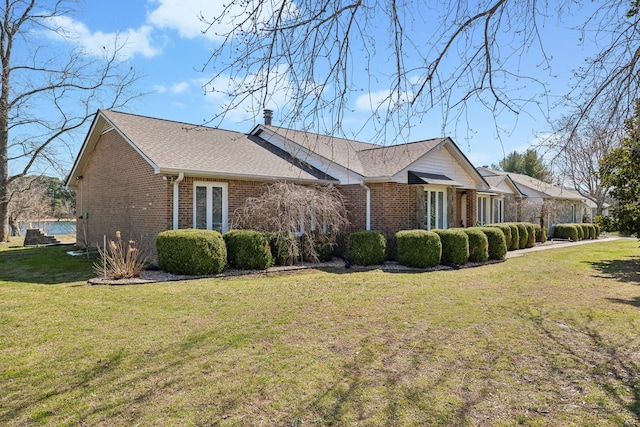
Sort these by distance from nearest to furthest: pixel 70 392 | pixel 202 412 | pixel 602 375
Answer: pixel 202 412 → pixel 70 392 → pixel 602 375

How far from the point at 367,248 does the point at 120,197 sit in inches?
368

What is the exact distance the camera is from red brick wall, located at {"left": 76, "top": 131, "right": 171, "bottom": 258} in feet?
42.0

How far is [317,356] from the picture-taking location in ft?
16.8

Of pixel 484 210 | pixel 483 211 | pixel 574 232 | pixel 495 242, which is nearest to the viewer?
pixel 495 242

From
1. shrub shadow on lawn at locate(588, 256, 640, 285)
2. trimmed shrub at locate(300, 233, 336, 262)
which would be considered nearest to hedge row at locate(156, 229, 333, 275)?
trimmed shrub at locate(300, 233, 336, 262)

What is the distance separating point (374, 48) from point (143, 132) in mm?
12200

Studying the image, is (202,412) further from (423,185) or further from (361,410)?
(423,185)

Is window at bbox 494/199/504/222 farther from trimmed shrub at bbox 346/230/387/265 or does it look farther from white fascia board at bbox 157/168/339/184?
trimmed shrub at bbox 346/230/387/265

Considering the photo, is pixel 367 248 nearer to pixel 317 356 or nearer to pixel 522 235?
pixel 317 356

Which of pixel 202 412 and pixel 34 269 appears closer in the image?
pixel 202 412

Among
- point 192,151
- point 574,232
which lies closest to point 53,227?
point 192,151

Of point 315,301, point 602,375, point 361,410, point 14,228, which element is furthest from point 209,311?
point 14,228

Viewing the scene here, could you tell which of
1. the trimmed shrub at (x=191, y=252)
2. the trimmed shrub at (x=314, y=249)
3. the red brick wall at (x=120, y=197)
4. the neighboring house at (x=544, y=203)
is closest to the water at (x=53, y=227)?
the red brick wall at (x=120, y=197)

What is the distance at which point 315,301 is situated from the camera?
820cm
